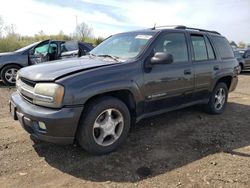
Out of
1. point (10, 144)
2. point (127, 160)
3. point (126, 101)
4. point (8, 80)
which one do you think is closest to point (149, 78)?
point (126, 101)

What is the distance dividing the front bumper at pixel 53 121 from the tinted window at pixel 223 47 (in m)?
3.83

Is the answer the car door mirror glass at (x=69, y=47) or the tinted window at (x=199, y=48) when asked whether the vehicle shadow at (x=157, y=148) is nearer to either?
the tinted window at (x=199, y=48)

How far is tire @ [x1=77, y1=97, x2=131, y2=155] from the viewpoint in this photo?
377 cm

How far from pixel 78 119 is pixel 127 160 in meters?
0.90

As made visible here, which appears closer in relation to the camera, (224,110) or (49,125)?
(49,125)

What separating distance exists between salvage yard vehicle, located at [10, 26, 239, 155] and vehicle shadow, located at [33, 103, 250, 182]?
267mm

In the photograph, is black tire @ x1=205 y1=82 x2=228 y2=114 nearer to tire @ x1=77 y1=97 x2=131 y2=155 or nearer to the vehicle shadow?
the vehicle shadow

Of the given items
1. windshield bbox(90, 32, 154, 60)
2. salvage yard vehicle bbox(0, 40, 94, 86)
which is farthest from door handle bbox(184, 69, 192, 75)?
salvage yard vehicle bbox(0, 40, 94, 86)

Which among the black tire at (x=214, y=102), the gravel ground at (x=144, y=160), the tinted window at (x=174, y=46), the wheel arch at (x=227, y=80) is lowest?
the gravel ground at (x=144, y=160)

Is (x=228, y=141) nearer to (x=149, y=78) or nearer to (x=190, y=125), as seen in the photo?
(x=190, y=125)

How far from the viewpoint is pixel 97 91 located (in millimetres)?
3766

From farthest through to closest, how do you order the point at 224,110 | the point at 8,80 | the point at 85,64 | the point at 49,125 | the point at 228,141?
the point at 8,80 < the point at 224,110 < the point at 228,141 < the point at 85,64 < the point at 49,125

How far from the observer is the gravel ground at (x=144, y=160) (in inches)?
135

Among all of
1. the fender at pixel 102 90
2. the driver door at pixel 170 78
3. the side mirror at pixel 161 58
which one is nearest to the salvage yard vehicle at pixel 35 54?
the driver door at pixel 170 78
